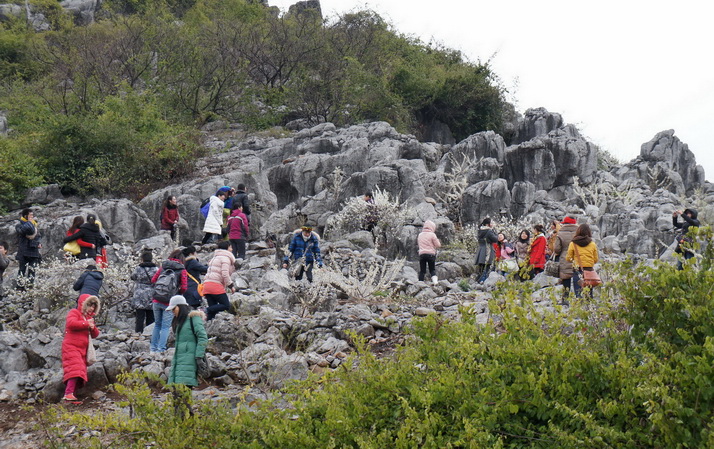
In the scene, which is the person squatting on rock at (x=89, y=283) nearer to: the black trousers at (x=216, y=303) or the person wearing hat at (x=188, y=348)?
the black trousers at (x=216, y=303)

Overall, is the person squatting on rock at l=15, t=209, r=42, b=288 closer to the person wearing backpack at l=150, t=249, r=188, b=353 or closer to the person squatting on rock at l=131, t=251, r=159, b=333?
the person squatting on rock at l=131, t=251, r=159, b=333

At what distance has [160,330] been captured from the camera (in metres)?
9.92

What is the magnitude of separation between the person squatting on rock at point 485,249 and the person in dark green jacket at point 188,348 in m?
8.68

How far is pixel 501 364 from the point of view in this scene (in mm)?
4734

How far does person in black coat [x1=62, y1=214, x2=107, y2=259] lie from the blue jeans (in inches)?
196

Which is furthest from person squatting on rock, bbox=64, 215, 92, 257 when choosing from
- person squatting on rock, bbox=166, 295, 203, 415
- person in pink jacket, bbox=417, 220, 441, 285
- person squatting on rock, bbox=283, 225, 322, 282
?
person squatting on rock, bbox=166, 295, 203, 415

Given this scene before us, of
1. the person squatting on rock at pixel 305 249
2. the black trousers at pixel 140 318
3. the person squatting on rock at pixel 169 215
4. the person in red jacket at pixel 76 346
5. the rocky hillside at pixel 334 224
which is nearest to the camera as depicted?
the person in red jacket at pixel 76 346

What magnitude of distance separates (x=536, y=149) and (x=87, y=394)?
23.1 meters

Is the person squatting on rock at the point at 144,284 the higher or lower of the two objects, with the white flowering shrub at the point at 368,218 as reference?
lower

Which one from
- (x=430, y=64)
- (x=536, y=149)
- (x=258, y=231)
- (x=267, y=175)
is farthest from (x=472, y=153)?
(x=430, y=64)

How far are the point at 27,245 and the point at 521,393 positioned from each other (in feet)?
41.0

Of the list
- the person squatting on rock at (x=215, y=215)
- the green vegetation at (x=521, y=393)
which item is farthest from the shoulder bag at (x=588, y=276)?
the person squatting on rock at (x=215, y=215)

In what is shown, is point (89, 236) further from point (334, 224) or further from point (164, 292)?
point (334, 224)

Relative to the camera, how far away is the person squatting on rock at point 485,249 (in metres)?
14.8
